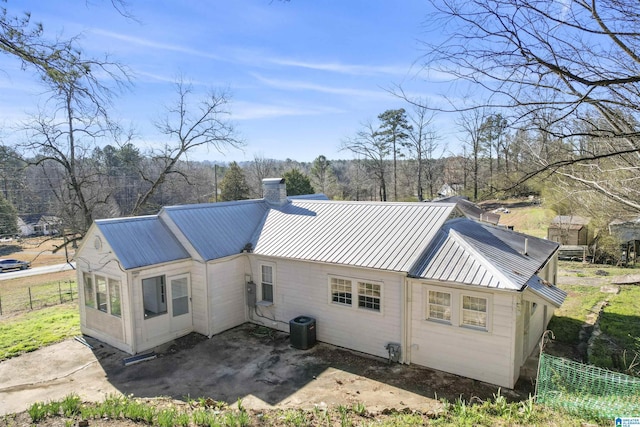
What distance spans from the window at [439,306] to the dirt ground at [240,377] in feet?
4.44

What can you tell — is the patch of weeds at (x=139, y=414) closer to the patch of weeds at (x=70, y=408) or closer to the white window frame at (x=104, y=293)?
the patch of weeds at (x=70, y=408)

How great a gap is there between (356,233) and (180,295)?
5.86m

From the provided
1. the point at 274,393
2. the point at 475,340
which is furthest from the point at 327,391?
the point at 475,340

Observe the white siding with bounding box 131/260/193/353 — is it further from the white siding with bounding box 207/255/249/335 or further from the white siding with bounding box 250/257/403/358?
the white siding with bounding box 250/257/403/358

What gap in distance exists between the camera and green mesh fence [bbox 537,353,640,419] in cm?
565

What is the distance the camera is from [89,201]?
22984 mm

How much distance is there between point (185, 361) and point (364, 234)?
20.2 feet

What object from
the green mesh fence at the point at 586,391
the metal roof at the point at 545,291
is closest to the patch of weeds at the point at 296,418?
the green mesh fence at the point at 586,391

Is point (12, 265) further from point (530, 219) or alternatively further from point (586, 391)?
point (530, 219)

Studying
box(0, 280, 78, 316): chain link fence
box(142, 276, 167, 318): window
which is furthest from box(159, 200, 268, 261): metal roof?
box(0, 280, 78, 316): chain link fence

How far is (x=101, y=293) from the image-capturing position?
457 inches

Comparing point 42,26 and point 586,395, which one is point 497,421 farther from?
point 42,26

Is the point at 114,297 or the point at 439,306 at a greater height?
the point at 439,306

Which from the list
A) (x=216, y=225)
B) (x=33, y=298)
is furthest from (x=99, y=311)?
(x=33, y=298)
